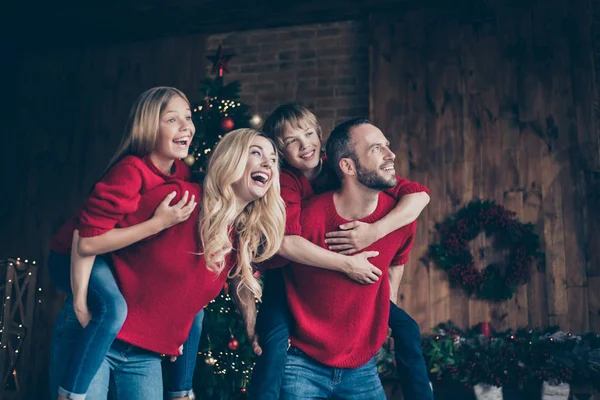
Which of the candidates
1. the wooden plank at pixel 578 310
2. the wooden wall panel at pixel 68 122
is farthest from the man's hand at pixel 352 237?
the wooden wall panel at pixel 68 122

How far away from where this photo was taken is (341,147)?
3.10 metres

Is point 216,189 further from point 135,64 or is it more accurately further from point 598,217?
point 135,64

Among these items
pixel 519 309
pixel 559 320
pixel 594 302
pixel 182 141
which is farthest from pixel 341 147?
pixel 594 302

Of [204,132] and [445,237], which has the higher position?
[204,132]

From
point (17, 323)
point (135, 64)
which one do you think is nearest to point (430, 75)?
point (135, 64)

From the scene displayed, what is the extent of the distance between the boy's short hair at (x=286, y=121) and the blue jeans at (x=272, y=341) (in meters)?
0.67

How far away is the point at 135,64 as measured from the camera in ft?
21.6

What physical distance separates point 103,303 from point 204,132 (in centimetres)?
215

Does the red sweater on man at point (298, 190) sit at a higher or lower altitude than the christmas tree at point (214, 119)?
lower

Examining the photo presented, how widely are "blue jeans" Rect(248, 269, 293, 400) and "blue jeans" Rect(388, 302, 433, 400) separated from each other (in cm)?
53

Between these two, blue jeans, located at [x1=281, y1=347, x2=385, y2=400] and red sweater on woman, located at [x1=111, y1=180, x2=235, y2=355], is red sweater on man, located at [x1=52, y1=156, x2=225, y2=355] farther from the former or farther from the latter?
blue jeans, located at [x1=281, y1=347, x2=385, y2=400]

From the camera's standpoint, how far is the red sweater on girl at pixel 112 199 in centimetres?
250

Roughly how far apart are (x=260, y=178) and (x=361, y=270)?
55 cm

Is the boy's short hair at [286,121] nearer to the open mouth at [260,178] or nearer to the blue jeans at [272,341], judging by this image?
the open mouth at [260,178]
